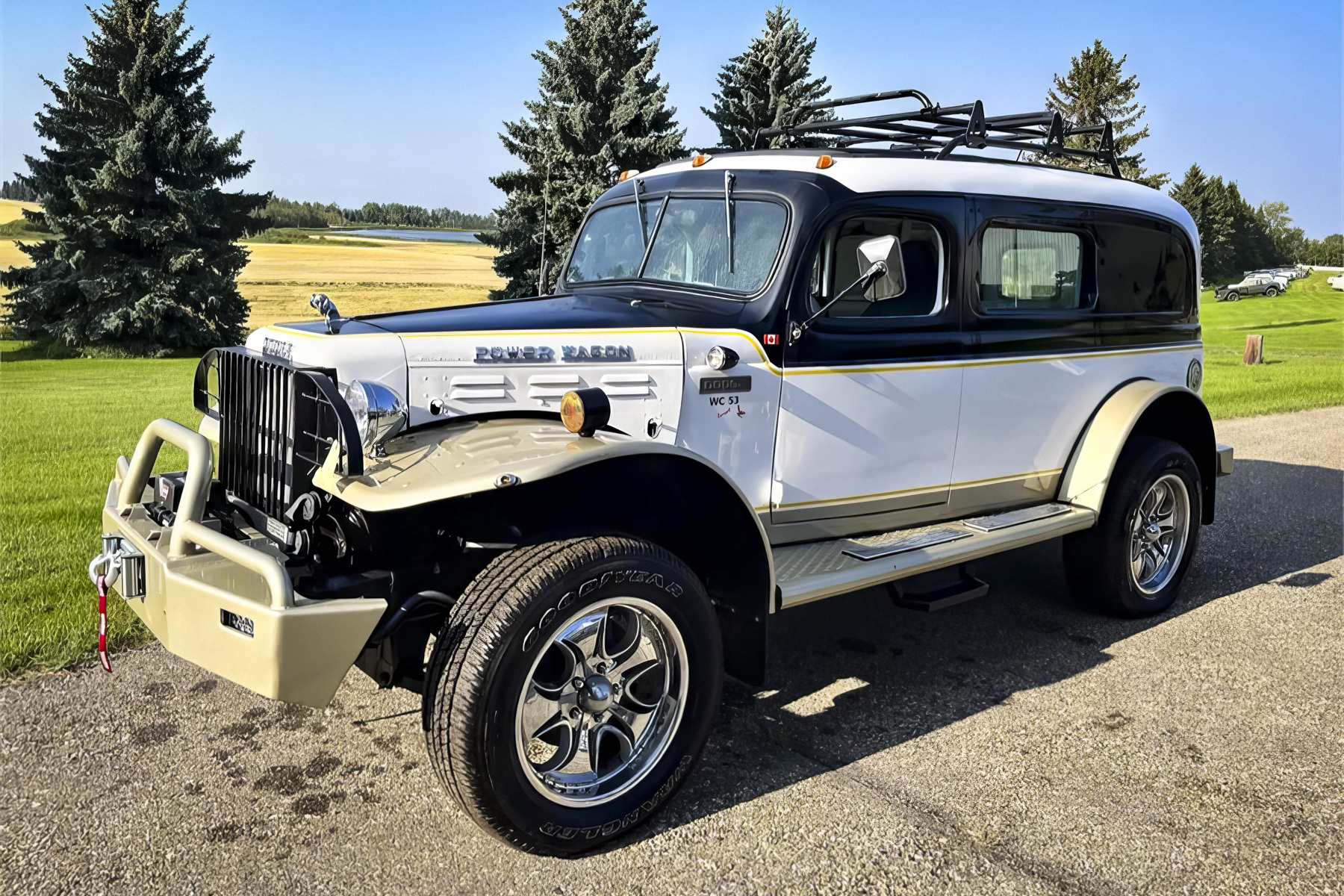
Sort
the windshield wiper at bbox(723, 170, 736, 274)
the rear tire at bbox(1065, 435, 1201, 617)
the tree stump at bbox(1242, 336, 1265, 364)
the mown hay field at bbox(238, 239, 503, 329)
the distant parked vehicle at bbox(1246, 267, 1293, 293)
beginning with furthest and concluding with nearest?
the distant parked vehicle at bbox(1246, 267, 1293, 293)
the mown hay field at bbox(238, 239, 503, 329)
the tree stump at bbox(1242, 336, 1265, 364)
the rear tire at bbox(1065, 435, 1201, 617)
the windshield wiper at bbox(723, 170, 736, 274)

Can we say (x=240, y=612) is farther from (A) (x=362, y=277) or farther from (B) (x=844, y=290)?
(A) (x=362, y=277)

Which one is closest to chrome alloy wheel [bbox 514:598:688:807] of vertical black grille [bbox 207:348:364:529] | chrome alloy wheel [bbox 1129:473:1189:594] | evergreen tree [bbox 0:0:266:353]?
vertical black grille [bbox 207:348:364:529]

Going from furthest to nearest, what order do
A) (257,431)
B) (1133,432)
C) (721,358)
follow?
(1133,432)
(721,358)
(257,431)

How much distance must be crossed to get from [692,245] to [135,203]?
2703 centimetres

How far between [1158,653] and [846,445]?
2.02m

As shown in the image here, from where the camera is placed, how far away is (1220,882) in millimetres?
2965

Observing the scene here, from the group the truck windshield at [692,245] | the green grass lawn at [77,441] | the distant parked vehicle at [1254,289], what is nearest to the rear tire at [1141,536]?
the truck windshield at [692,245]

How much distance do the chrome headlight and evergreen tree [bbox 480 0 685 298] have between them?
18712mm

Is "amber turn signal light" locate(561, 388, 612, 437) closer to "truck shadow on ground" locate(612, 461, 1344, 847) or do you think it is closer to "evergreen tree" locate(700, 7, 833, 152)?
"truck shadow on ground" locate(612, 461, 1344, 847)

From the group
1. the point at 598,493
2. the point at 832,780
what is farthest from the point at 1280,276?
the point at 598,493

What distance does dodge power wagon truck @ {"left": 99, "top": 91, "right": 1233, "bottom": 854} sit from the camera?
2971mm

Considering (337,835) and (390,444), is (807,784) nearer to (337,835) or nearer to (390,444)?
(337,835)

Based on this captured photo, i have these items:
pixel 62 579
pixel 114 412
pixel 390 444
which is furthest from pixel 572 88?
pixel 390 444

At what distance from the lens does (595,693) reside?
3217mm
